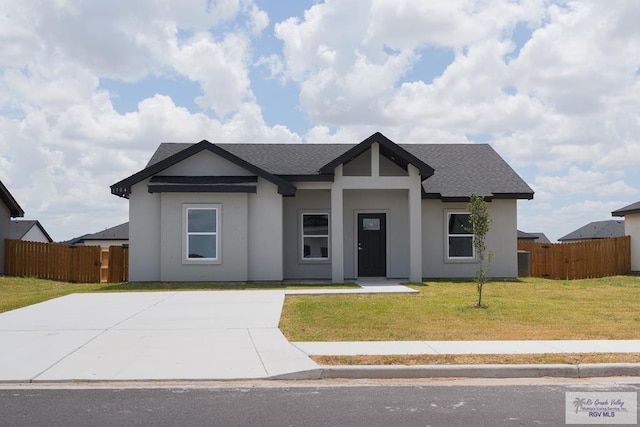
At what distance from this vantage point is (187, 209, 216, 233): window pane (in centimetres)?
2142

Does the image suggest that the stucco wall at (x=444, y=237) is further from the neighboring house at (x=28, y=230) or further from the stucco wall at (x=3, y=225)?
the neighboring house at (x=28, y=230)

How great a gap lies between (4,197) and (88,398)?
2310 cm

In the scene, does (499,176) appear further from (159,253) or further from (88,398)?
(88,398)

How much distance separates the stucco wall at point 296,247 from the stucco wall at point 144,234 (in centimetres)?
438

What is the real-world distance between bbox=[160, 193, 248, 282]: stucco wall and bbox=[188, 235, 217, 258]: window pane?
0.26 metres

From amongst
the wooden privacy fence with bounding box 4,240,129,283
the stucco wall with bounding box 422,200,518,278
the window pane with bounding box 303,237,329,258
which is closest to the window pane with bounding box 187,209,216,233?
the window pane with bounding box 303,237,329,258

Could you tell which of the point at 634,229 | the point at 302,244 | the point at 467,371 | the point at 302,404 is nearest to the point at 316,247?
the point at 302,244

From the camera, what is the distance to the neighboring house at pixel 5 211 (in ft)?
90.4

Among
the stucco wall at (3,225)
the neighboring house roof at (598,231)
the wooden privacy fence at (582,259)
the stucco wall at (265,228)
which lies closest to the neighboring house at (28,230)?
the stucco wall at (3,225)

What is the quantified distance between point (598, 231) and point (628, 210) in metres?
31.6

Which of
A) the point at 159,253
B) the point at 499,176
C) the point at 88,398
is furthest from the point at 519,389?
the point at 499,176

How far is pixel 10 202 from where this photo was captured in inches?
1127

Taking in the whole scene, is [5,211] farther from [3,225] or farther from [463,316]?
[463,316]

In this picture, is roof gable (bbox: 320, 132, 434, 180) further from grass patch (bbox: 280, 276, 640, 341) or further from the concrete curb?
the concrete curb
